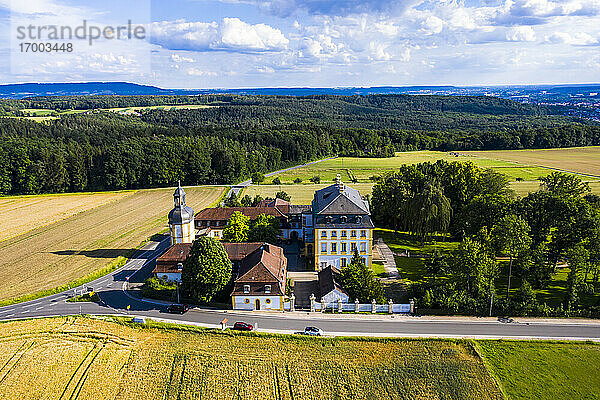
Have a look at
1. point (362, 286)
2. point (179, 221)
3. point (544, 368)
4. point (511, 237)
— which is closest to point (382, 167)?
point (179, 221)

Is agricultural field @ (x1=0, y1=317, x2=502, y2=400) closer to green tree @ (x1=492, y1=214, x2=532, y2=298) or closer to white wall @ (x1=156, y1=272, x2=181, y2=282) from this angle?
white wall @ (x1=156, y1=272, x2=181, y2=282)

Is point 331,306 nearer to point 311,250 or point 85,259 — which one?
point 311,250

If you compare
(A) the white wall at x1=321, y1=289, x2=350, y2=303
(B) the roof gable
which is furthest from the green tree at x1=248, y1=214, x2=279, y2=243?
(A) the white wall at x1=321, y1=289, x2=350, y2=303

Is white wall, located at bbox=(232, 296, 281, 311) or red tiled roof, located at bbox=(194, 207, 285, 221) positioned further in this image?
red tiled roof, located at bbox=(194, 207, 285, 221)

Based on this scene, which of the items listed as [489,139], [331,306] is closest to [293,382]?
[331,306]

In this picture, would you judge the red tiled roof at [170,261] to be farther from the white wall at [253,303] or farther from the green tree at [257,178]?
the green tree at [257,178]
